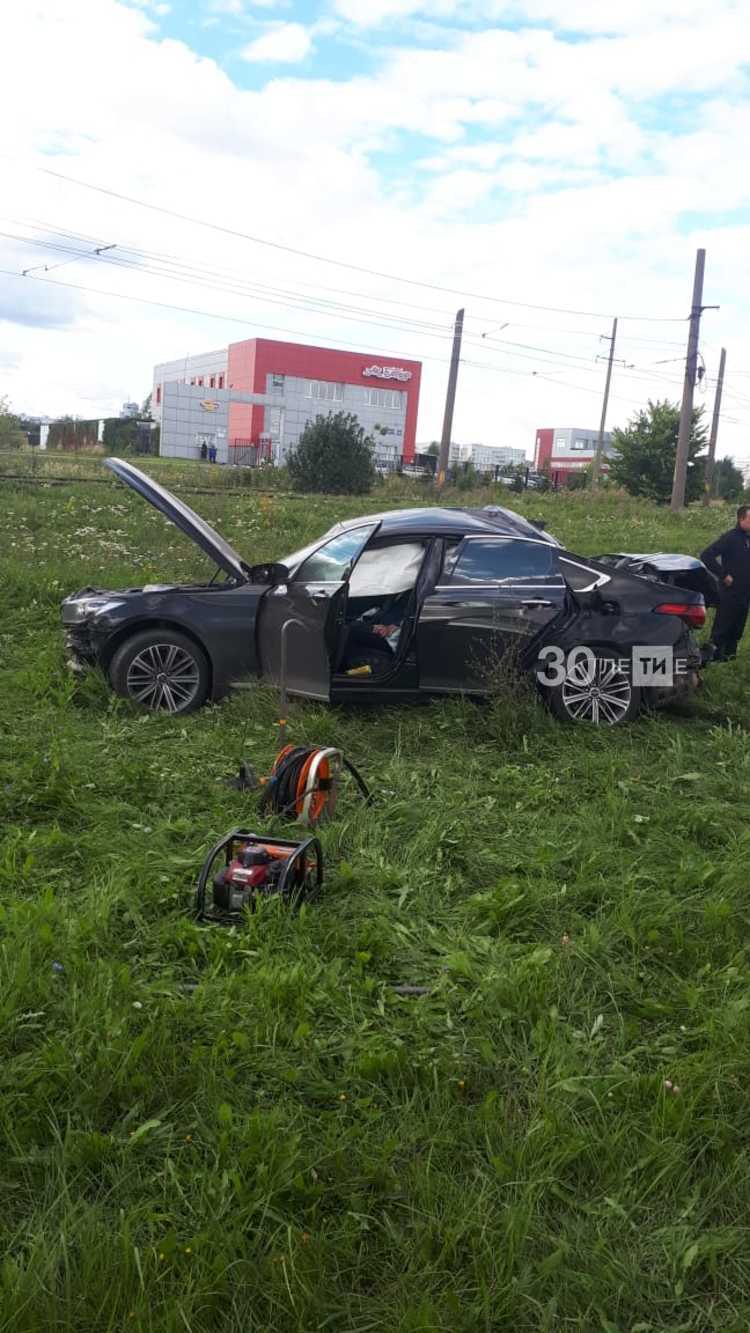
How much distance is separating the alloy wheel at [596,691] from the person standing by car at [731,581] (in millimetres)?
2639

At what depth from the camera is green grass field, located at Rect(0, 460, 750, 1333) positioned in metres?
2.36

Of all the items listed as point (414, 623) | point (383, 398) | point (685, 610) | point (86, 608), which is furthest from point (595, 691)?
point (383, 398)

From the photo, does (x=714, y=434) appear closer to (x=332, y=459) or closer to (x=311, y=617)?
(x=332, y=459)

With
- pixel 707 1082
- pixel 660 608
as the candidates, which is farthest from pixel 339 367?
pixel 707 1082

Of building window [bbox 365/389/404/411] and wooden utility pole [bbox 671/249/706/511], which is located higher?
building window [bbox 365/389/404/411]

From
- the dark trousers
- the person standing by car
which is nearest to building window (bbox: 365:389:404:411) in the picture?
the person standing by car

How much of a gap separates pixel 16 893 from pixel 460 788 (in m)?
2.44


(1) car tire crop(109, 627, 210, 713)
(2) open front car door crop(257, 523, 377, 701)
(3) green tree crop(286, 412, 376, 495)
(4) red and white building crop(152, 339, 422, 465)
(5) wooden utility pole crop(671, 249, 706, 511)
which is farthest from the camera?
(4) red and white building crop(152, 339, 422, 465)

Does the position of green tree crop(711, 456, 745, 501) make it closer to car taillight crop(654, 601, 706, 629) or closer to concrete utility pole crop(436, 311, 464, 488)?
concrete utility pole crop(436, 311, 464, 488)

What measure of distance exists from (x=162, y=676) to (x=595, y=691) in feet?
9.61

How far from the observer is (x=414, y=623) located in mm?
7121

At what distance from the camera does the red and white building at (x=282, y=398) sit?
63312mm

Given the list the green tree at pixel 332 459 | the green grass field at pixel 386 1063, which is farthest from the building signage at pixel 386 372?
the green grass field at pixel 386 1063

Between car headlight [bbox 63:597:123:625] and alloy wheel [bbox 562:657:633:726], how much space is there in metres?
3.14
